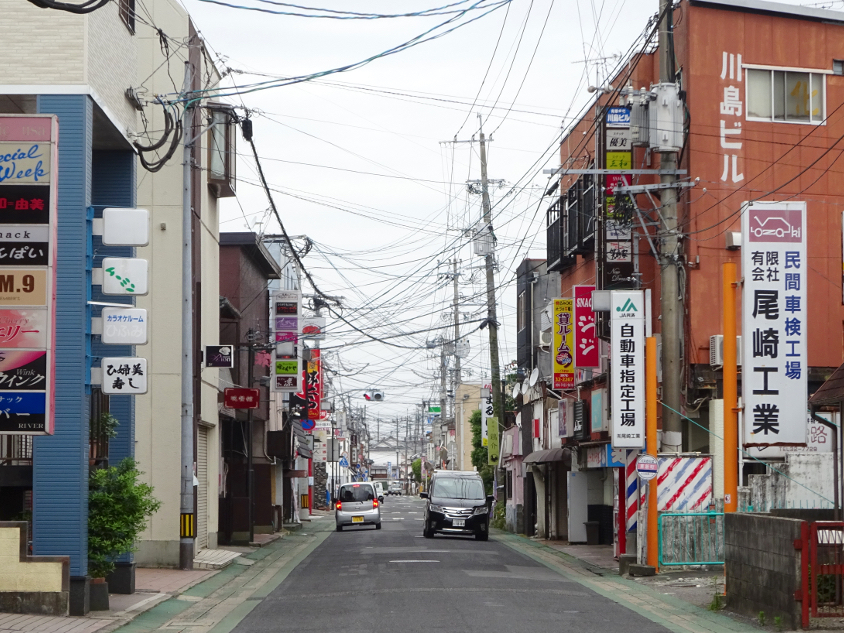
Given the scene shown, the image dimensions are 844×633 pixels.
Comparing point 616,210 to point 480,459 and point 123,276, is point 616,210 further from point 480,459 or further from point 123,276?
point 480,459

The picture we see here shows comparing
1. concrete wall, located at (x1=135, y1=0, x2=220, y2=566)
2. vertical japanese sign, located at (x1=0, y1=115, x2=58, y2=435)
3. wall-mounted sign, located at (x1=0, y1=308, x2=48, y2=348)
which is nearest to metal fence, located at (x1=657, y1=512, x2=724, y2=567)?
concrete wall, located at (x1=135, y1=0, x2=220, y2=566)

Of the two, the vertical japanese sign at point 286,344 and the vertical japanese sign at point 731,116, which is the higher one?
the vertical japanese sign at point 731,116

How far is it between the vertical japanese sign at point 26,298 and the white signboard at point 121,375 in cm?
152

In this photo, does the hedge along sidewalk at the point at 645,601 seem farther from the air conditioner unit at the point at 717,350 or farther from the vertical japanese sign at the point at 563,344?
the vertical japanese sign at the point at 563,344

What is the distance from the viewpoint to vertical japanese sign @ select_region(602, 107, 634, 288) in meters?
26.6

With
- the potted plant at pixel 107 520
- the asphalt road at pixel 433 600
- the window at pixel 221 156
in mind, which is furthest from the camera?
the window at pixel 221 156

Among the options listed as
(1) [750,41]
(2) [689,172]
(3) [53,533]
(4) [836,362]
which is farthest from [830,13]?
(3) [53,533]

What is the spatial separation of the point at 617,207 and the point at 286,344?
1477 centimetres

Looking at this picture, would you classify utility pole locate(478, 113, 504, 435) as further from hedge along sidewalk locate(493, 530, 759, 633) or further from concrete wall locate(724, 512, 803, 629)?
concrete wall locate(724, 512, 803, 629)

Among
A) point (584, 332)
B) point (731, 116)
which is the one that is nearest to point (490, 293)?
point (584, 332)

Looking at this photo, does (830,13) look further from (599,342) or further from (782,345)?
(782,345)

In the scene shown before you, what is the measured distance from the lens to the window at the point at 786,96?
2762cm

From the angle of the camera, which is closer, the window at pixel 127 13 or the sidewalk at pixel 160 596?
the sidewalk at pixel 160 596

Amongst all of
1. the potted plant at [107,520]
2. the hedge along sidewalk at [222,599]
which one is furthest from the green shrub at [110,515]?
the hedge along sidewalk at [222,599]
